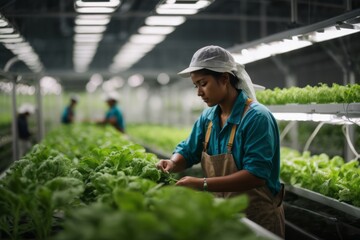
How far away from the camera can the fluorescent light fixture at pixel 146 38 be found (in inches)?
252

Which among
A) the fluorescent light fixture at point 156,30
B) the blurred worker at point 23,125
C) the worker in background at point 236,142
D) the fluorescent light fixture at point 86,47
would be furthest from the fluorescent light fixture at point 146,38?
the blurred worker at point 23,125

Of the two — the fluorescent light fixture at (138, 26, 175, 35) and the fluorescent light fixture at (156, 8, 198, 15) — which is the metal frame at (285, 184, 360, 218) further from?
the fluorescent light fixture at (138, 26, 175, 35)

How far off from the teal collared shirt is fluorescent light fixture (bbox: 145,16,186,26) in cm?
149

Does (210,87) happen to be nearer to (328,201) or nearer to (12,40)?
(328,201)

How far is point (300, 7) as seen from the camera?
918 cm

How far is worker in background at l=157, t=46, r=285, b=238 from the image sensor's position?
2.91 m

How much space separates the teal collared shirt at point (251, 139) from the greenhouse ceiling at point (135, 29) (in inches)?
41.2

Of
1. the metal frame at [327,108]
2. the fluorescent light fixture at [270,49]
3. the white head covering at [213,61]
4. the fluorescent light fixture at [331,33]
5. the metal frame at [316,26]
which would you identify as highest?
the metal frame at [316,26]

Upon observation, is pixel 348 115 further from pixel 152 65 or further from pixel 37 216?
pixel 152 65

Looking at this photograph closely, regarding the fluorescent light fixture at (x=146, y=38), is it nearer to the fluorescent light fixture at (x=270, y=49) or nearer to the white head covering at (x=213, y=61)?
the fluorescent light fixture at (x=270, y=49)

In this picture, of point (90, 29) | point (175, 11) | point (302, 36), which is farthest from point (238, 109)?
point (90, 29)

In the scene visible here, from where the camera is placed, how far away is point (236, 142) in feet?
10.4

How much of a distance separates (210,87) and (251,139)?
472mm

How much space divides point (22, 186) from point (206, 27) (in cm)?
1316
